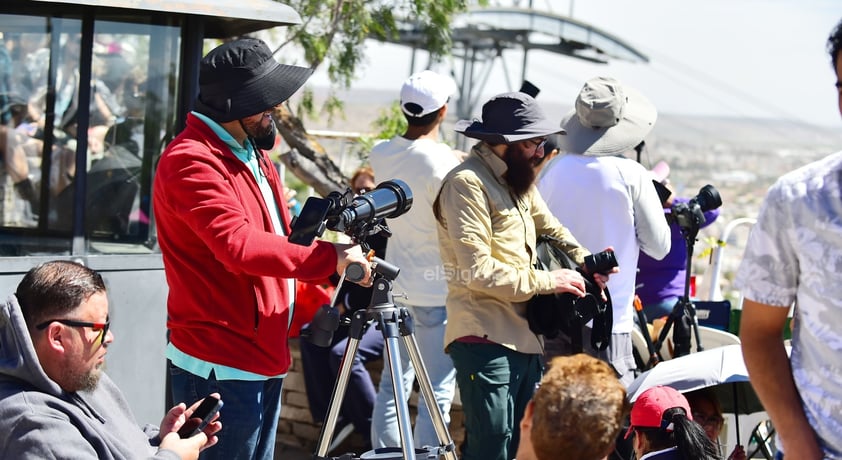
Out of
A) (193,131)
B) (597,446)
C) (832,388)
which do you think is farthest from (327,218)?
(832,388)

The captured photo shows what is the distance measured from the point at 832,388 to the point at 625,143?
8.32ft

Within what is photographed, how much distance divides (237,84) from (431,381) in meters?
1.77

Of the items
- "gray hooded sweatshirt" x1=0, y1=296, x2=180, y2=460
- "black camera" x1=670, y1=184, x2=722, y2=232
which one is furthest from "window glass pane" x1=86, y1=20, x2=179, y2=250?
"black camera" x1=670, y1=184, x2=722, y2=232

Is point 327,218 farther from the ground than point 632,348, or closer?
farther from the ground

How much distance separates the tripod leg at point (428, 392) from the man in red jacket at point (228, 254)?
500mm

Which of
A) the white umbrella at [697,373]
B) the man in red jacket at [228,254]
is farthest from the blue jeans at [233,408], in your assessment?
the white umbrella at [697,373]

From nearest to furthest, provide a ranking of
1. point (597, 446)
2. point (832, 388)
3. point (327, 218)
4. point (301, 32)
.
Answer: point (832, 388), point (597, 446), point (327, 218), point (301, 32)

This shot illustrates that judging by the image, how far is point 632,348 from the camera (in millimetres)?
4852

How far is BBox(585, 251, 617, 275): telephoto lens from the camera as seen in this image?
410 centimetres

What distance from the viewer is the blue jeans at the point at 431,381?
15.0 ft

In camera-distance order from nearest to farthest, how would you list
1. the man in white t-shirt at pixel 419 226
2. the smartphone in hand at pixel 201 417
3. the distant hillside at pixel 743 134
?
the smartphone in hand at pixel 201 417 → the man in white t-shirt at pixel 419 226 → the distant hillside at pixel 743 134

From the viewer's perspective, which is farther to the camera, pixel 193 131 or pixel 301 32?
pixel 301 32

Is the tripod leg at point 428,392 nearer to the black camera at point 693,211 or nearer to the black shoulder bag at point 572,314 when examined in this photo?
the black shoulder bag at point 572,314

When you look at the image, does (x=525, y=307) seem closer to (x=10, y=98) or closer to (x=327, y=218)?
(x=327, y=218)
